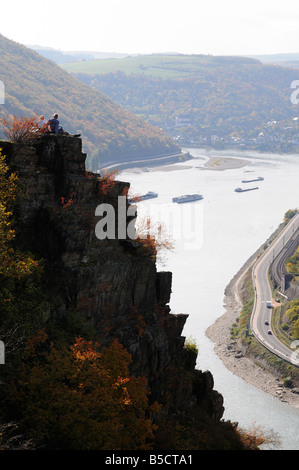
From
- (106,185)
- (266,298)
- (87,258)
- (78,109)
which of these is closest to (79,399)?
(87,258)

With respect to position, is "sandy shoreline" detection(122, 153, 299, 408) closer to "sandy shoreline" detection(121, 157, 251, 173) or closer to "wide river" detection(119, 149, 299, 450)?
"wide river" detection(119, 149, 299, 450)

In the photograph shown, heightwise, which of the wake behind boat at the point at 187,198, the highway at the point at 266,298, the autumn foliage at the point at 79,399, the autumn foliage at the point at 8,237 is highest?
the autumn foliage at the point at 8,237

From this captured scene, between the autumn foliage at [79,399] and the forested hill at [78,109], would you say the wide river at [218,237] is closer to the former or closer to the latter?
the autumn foliage at [79,399]

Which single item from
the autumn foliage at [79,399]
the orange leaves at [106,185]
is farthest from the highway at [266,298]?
the autumn foliage at [79,399]

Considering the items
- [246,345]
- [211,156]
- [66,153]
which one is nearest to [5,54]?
[211,156]

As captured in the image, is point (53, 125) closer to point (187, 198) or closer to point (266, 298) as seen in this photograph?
point (266, 298)
